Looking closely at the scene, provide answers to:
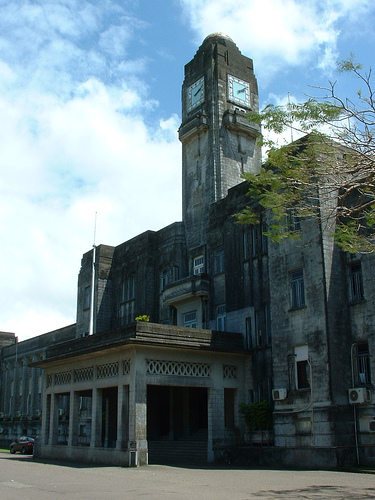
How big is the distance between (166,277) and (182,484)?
20.1 metres

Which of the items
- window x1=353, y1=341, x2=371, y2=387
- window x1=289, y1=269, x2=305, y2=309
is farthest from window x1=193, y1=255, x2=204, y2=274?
window x1=353, y1=341, x2=371, y2=387

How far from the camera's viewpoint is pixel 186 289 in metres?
31.7

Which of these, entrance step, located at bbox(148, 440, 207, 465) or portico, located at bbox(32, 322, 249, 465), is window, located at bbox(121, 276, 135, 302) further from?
entrance step, located at bbox(148, 440, 207, 465)

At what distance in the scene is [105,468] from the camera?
74.6ft

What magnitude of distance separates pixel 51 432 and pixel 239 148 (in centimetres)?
1996

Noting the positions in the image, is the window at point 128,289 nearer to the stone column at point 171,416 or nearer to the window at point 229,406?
Result: the stone column at point 171,416

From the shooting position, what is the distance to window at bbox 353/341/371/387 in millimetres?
22578

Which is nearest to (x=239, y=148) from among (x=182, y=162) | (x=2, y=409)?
(x=182, y=162)

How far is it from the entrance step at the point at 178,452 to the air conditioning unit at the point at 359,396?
7498 millimetres

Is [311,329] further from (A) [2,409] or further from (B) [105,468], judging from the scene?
(A) [2,409]

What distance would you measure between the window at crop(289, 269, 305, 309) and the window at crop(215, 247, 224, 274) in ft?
21.3

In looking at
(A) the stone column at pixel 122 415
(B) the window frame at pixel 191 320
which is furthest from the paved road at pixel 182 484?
(B) the window frame at pixel 191 320

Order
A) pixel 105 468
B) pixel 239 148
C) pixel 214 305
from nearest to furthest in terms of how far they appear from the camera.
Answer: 1. pixel 105 468
2. pixel 214 305
3. pixel 239 148

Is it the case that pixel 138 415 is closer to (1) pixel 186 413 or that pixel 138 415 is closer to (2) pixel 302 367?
(2) pixel 302 367
